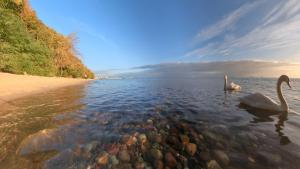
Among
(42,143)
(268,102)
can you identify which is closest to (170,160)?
(42,143)

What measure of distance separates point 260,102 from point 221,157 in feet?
19.3

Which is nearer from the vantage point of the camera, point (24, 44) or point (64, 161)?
point (64, 161)

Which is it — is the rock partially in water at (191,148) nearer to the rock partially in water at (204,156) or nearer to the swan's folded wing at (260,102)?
the rock partially in water at (204,156)

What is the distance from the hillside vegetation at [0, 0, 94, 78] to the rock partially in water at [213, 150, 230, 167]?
73.7 feet

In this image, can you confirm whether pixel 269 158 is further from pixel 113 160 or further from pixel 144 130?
pixel 113 160

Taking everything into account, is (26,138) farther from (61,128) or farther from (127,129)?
(127,129)

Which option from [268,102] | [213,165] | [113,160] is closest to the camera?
[213,165]

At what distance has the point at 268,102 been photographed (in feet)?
22.0

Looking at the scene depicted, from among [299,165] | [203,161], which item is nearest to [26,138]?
[203,161]

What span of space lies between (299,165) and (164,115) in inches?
168

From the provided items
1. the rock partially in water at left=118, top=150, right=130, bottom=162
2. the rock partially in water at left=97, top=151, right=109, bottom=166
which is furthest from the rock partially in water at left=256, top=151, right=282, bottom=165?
the rock partially in water at left=97, top=151, right=109, bottom=166

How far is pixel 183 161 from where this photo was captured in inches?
118

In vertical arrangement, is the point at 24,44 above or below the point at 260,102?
above

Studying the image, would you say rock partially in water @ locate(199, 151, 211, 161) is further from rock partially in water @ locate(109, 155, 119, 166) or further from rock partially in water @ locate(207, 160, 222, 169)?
rock partially in water @ locate(109, 155, 119, 166)
